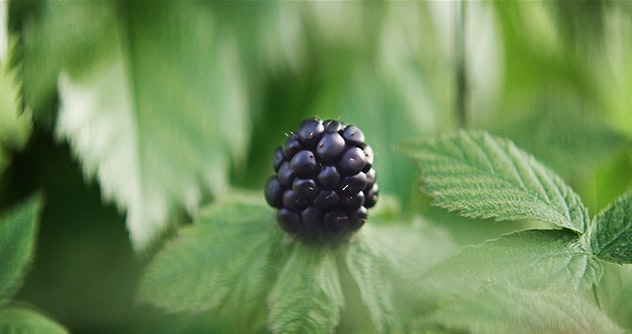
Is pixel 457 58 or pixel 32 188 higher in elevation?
pixel 457 58

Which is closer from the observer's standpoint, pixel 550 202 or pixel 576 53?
pixel 550 202

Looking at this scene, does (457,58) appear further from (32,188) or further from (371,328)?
(32,188)

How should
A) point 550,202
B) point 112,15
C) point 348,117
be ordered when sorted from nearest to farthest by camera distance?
point 550,202 < point 112,15 < point 348,117

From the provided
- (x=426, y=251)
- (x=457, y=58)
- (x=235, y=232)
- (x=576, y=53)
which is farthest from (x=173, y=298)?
(x=576, y=53)

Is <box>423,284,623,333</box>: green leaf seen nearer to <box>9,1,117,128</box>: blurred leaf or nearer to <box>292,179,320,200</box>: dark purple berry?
<box>292,179,320,200</box>: dark purple berry

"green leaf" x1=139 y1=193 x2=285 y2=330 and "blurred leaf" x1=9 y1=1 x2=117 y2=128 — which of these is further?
"blurred leaf" x1=9 y1=1 x2=117 y2=128

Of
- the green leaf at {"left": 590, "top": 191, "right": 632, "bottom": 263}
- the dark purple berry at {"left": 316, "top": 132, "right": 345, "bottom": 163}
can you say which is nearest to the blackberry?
the dark purple berry at {"left": 316, "top": 132, "right": 345, "bottom": 163}

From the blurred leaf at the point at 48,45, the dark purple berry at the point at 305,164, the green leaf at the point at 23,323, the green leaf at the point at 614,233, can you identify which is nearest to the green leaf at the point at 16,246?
the green leaf at the point at 23,323
